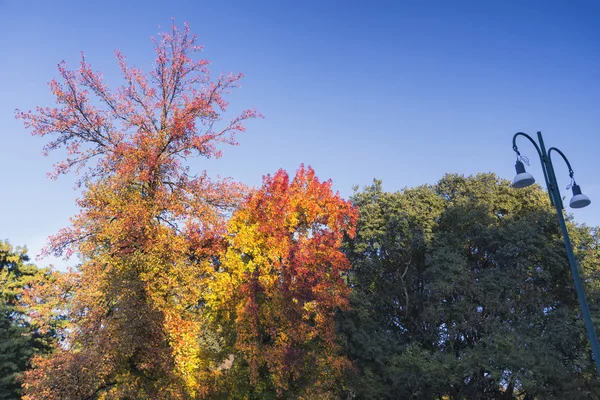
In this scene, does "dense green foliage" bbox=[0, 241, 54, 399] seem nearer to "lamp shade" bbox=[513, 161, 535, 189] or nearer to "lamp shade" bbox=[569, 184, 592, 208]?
"lamp shade" bbox=[513, 161, 535, 189]

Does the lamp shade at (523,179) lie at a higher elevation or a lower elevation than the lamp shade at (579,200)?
higher

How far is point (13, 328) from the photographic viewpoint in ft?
91.1

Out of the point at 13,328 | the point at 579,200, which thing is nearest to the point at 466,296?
the point at 579,200

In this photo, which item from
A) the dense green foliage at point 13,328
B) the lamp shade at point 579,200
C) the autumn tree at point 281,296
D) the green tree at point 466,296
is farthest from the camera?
the dense green foliage at point 13,328

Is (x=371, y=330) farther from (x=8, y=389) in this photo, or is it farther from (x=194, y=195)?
(x=8, y=389)

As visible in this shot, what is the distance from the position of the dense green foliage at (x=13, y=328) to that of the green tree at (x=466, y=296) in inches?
770

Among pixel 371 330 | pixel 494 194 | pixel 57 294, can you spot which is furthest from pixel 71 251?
pixel 494 194

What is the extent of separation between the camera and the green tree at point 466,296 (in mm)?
20844

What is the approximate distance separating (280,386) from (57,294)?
1042 centimetres

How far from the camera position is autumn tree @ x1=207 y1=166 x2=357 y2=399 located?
794 inches

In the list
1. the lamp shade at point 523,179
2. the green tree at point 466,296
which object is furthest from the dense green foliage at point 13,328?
the lamp shade at point 523,179

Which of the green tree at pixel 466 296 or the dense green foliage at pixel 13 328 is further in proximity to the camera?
the dense green foliage at pixel 13 328

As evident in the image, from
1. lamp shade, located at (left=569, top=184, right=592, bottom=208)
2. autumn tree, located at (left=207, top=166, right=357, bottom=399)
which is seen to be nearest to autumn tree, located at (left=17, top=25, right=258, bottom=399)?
autumn tree, located at (left=207, top=166, right=357, bottom=399)

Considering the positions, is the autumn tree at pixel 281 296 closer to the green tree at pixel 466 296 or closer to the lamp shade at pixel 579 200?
the green tree at pixel 466 296
